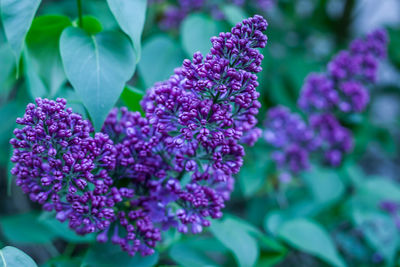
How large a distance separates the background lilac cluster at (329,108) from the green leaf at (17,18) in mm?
1282

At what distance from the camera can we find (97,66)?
1011 mm

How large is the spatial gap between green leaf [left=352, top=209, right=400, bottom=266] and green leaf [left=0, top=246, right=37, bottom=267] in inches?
56.1

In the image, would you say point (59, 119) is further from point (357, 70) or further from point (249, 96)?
point (357, 70)

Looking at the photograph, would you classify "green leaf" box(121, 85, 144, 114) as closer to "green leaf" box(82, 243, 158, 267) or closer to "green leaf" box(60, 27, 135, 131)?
"green leaf" box(60, 27, 135, 131)

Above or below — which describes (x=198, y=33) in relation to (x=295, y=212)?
above

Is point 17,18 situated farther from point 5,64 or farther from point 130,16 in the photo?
point 5,64

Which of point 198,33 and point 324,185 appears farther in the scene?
point 324,185

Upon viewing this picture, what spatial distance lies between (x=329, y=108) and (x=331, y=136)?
0.45 feet

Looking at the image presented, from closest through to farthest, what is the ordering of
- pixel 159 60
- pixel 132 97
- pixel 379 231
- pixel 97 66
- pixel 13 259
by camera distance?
pixel 13 259, pixel 97 66, pixel 132 97, pixel 159 60, pixel 379 231

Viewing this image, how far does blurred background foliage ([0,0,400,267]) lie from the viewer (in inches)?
48.1

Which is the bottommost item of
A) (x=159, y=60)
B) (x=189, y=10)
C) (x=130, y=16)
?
(x=159, y=60)

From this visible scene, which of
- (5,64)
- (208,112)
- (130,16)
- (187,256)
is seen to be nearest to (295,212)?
(187,256)

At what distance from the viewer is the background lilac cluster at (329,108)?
72.7 inches

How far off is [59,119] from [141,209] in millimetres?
315
